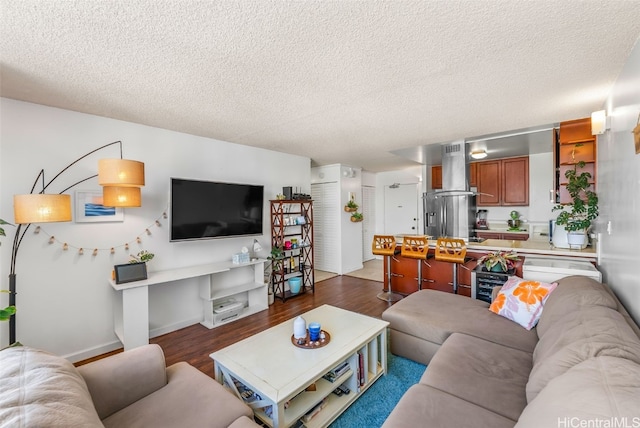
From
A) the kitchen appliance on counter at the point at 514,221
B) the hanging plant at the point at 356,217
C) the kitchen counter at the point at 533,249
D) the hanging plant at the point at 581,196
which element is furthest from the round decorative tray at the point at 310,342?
the kitchen appliance on counter at the point at 514,221

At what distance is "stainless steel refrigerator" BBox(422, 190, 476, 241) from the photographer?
4184 millimetres

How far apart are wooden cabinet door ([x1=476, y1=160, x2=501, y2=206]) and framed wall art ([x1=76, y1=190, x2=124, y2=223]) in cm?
591

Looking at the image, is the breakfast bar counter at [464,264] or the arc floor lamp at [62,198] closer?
the arc floor lamp at [62,198]

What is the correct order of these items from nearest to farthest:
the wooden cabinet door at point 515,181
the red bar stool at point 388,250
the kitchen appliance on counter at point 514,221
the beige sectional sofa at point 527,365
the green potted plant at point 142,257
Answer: the beige sectional sofa at point 527,365 → the green potted plant at point 142,257 → the red bar stool at point 388,250 → the wooden cabinet door at point 515,181 → the kitchen appliance on counter at point 514,221

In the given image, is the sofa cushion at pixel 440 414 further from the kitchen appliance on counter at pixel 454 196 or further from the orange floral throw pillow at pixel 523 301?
the kitchen appliance on counter at pixel 454 196

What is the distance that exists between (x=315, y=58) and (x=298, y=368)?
6.45ft

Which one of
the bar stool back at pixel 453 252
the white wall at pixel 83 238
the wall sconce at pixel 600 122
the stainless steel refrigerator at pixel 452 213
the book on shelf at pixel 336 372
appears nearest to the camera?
the book on shelf at pixel 336 372

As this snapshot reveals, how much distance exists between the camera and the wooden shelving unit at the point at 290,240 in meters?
4.38

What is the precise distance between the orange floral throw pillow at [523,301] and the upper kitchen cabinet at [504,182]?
3551 millimetres

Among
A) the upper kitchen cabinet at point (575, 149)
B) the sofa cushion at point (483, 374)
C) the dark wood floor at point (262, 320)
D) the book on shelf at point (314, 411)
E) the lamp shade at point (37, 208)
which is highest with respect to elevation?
the upper kitchen cabinet at point (575, 149)

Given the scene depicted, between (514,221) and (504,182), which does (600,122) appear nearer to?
(504,182)

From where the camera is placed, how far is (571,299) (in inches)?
68.3

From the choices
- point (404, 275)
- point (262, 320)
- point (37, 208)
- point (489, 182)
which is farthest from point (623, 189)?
point (37, 208)

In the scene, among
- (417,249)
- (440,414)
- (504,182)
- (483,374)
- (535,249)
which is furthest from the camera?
(504,182)
